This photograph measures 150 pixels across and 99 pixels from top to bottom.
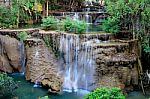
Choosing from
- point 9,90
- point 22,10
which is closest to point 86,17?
point 22,10

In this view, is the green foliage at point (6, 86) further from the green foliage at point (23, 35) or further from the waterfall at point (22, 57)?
the waterfall at point (22, 57)

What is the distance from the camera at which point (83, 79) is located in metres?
17.0

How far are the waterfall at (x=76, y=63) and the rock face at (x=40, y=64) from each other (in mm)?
545

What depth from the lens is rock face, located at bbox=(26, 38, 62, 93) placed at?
17.0 metres

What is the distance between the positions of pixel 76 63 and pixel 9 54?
4030mm

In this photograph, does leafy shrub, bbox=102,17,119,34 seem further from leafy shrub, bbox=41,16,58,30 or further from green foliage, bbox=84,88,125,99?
green foliage, bbox=84,88,125,99

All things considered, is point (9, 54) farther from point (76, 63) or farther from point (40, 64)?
point (76, 63)

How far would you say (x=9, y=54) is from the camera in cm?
1895

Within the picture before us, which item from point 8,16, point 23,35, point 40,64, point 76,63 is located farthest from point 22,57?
point 76,63

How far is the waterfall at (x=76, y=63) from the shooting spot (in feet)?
55.0

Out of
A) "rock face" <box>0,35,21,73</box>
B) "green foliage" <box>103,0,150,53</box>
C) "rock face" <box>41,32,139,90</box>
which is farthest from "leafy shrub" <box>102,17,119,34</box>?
"rock face" <box>0,35,21,73</box>

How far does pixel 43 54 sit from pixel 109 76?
3478 millimetres

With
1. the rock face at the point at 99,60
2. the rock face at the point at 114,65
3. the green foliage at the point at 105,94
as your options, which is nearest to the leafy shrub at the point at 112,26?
the rock face at the point at 99,60

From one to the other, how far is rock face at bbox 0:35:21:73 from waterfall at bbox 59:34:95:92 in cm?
303
